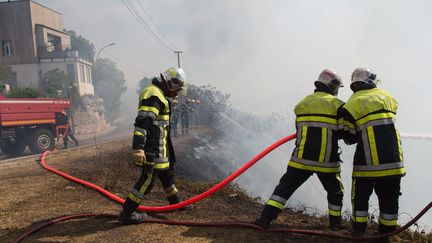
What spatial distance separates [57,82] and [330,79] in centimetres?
3376

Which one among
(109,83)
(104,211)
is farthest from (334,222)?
(109,83)

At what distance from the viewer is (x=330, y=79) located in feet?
13.1

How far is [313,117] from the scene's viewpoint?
379 cm

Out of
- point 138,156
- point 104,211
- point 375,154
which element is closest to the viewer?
point 375,154

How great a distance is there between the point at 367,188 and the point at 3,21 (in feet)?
135

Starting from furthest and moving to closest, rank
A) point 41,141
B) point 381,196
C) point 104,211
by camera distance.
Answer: point 41,141
point 104,211
point 381,196

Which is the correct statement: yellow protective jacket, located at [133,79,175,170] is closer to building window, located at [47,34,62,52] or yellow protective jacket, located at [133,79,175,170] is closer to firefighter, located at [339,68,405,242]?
firefighter, located at [339,68,405,242]

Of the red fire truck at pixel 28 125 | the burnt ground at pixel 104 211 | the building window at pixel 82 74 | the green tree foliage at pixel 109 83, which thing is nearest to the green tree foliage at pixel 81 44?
the green tree foliage at pixel 109 83

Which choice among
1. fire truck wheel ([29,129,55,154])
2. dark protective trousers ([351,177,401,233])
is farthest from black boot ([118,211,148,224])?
fire truck wheel ([29,129,55,154])

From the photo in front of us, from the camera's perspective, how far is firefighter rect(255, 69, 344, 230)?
374cm

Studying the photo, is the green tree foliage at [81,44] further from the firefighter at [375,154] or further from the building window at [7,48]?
the firefighter at [375,154]

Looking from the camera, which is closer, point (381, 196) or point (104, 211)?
point (381, 196)

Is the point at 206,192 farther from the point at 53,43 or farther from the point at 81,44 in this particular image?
the point at 81,44

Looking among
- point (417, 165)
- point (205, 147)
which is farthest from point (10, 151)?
point (417, 165)
